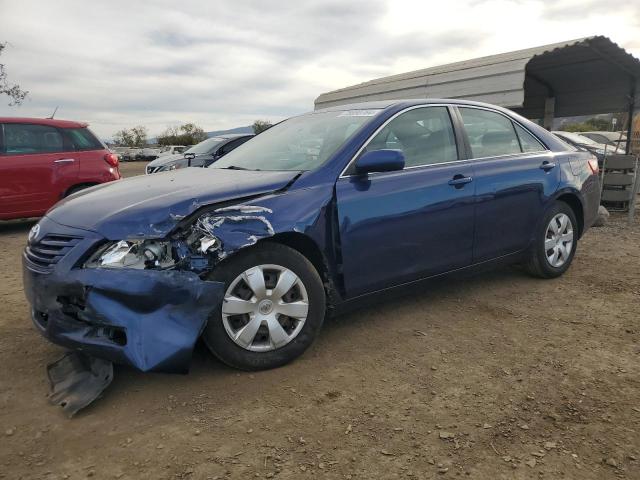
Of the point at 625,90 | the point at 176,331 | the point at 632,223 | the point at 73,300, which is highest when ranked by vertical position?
the point at 625,90

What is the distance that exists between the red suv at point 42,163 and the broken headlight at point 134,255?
5.57m

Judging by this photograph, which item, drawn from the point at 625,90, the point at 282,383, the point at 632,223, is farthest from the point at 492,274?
the point at 625,90

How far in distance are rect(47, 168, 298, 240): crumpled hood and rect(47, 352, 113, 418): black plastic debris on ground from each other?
0.73m

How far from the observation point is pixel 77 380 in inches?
105

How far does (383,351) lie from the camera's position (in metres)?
3.12

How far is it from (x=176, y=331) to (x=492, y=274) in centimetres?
328

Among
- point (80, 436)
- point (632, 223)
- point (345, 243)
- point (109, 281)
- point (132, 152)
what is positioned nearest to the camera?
point (80, 436)

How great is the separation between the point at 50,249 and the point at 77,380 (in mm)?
712

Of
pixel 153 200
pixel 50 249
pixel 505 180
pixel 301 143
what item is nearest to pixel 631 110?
pixel 505 180

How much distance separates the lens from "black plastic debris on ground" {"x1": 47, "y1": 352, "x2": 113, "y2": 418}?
250 centimetres

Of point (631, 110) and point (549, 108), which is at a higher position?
point (549, 108)

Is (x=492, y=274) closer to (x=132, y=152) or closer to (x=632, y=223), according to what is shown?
(x=632, y=223)

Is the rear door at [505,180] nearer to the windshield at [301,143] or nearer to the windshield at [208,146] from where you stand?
the windshield at [301,143]

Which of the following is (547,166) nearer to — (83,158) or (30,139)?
(83,158)
